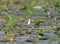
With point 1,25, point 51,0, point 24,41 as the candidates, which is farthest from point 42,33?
point 51,0

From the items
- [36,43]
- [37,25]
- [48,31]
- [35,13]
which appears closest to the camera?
[36,43]

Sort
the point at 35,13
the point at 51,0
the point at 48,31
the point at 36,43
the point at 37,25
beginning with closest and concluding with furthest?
the point at 36,43, the point at 48,31, the point at 37,25, the point at 35,13, the point at 51,0

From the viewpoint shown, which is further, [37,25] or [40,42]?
[37,25]

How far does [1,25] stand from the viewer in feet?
24.2

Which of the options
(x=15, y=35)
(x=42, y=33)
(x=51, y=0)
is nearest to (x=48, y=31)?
(x=42, y=33)

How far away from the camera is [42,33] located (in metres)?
6.29

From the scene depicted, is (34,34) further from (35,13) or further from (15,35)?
(35,13)

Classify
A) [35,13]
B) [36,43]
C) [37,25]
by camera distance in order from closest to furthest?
[36,43]
[37,25]
[35,13]

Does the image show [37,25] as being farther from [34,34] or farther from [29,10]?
[29,10]

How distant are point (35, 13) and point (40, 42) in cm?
424

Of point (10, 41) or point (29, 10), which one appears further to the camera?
point (29, 10)

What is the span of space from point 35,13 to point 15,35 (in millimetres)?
3779

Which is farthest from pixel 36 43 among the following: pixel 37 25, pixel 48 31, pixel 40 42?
pixel 37 25

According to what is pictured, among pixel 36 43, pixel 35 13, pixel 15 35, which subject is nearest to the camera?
pixel 36 43
